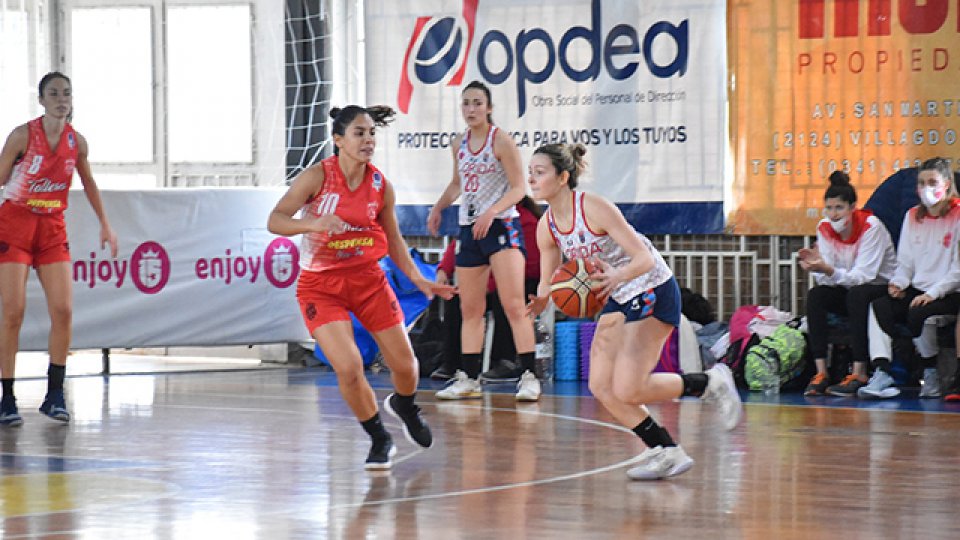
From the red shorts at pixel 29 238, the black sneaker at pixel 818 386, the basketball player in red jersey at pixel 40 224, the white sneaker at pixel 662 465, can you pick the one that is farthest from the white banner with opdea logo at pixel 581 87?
the white sneaker at pixel 662 465

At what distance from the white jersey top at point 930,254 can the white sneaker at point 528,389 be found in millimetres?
2380

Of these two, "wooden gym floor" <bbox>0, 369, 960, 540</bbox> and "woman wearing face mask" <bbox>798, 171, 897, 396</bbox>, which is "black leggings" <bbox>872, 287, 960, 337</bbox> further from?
"wooden gym floor" <bbox>0, 369, 960, 540</bbox>

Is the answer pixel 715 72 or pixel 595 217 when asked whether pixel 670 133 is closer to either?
pixel 715 72

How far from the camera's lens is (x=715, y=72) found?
38.1ft

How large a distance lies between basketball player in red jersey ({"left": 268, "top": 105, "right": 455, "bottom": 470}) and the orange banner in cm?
500

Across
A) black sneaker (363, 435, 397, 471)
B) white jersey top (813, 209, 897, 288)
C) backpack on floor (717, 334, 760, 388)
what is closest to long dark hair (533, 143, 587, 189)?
black sneaker (363, 435, 397, 471)

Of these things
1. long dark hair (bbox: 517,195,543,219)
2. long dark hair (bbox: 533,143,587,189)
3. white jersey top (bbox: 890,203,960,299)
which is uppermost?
long dark hair (bbox: 533,143,587,189)

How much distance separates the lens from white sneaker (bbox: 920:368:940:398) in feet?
32.0

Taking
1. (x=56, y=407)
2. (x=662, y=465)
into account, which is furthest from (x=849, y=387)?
(x=56, y=407)

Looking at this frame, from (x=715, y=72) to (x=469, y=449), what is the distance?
515 centimetres

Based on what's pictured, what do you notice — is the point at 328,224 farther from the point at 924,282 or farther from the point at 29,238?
the point at 924,282

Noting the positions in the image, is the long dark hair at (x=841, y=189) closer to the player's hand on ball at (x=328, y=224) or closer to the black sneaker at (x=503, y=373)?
the black sneaker at (x=503, y=373)

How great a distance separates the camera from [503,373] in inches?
A: 445

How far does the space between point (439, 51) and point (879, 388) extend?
16.0ft
